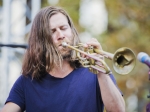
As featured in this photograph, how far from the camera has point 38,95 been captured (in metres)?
3.28

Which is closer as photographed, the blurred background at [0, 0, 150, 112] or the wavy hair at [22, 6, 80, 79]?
the wavy hair at [22, 6, 80, 79]

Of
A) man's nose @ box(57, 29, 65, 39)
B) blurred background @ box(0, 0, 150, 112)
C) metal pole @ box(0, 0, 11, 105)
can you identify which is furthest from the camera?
blurred background @ box(0, 0, 150, 112)

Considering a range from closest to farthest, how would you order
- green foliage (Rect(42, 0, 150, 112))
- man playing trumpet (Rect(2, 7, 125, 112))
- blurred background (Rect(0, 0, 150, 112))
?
man playing trumpet (Rect(2, 7, 125, 112)) < blurred background (Rect(0, 0, 150, 112)) < green foliage (Rect(42, 0, 150, 112))

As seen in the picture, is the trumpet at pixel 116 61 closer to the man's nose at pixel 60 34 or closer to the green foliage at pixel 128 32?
the man's nose at pixel 60 34

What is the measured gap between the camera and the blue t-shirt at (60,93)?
3123mm

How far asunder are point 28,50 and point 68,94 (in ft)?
1.94

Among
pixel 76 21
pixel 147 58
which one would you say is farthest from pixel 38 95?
pixel 76 21

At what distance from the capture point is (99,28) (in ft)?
48.4

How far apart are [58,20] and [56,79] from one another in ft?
1.47

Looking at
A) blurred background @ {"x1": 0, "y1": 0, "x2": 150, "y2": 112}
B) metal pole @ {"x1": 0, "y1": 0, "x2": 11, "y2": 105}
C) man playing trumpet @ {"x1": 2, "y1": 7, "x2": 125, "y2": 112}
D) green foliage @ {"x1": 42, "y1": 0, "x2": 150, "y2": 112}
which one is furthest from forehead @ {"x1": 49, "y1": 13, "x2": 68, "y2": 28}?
green foliage @ {"x1": 42, "y1": 0, "x2": 150, "y2": 112}

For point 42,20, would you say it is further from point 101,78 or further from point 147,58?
point 147,58

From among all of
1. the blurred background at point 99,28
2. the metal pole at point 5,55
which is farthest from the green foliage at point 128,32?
the metal pole at point 5,55

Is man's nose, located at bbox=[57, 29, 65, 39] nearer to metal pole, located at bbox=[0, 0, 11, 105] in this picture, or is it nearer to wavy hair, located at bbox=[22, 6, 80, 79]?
wavy hair, located at bbox=[22, 6, 80, 79]

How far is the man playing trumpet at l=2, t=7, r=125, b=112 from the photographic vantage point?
10.2ft
